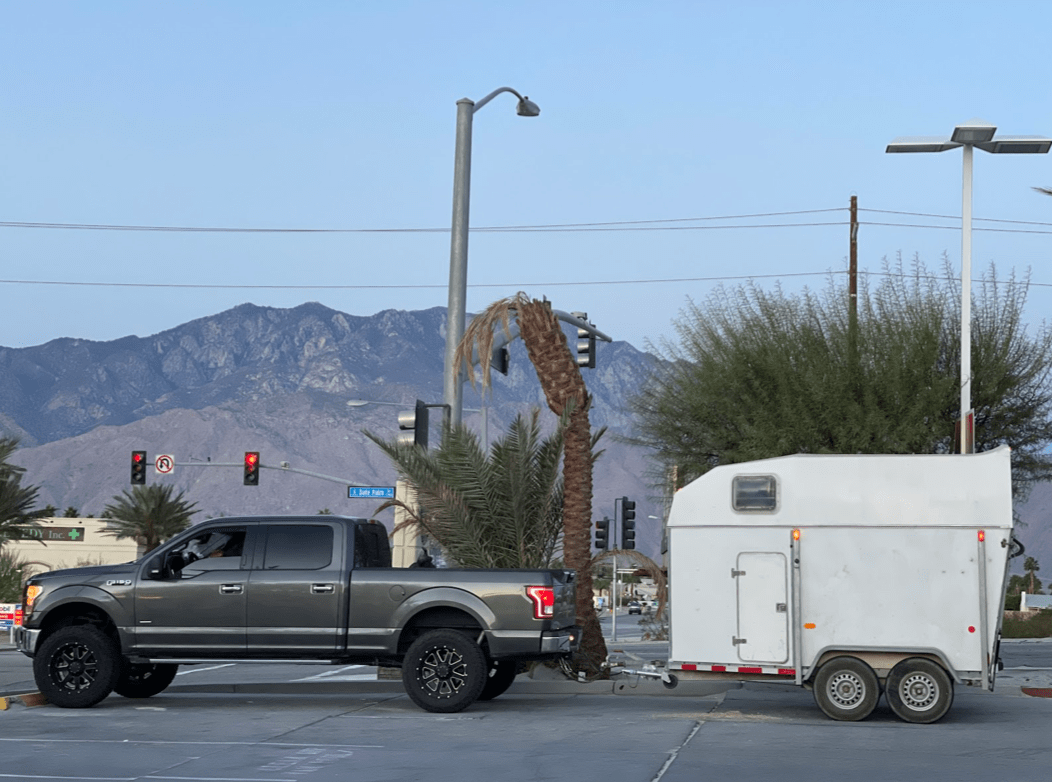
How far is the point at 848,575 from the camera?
15742mm

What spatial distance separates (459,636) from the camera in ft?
53.4

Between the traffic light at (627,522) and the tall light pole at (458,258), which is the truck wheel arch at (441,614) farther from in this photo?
the traffic light at (627,522)

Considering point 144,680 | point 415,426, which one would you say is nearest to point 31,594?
point 144,680

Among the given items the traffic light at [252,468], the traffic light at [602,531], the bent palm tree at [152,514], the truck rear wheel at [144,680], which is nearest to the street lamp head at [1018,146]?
the truck rear wheel at [144,680]

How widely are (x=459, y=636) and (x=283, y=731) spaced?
2.61 metres

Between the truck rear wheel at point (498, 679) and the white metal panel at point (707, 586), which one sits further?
the truck rear wheel at point (498, 679)

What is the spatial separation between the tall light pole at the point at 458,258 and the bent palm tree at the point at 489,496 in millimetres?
865

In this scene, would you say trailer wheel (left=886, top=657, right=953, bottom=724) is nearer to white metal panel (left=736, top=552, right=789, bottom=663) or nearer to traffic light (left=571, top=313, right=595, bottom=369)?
white metal panel (left=736, top=552, right=789, bottom=663)

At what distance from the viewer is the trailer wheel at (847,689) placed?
51.8 ft

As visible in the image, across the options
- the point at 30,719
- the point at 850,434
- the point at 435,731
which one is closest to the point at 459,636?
the point at 435,731

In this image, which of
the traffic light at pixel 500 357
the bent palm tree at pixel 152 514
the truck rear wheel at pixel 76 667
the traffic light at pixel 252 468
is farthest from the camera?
the bent palm tree at pixel 152 514

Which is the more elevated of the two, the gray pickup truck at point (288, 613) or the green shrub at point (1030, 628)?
the gray pickup truck at point (288, 613)

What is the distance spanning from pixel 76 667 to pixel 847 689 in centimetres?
904

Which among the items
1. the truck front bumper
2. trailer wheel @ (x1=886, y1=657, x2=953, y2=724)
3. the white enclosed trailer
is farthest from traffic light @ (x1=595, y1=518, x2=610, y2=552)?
the truck front bumper
